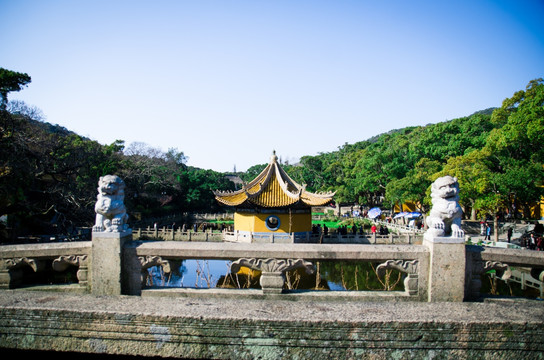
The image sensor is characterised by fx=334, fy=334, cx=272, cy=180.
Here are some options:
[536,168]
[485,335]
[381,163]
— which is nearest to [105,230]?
[485,335]

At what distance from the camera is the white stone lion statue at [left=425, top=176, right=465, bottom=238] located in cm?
430

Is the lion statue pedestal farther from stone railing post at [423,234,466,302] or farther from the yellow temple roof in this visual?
the yellow temple roof

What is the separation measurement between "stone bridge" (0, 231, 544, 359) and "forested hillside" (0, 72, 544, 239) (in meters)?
14.2

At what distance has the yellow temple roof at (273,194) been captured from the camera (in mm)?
21156

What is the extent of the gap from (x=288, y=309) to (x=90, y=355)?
88.3 inches

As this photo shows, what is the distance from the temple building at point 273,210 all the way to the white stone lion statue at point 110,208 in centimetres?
1586

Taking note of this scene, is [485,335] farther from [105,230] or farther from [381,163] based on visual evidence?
[381,163]

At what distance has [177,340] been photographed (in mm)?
3383

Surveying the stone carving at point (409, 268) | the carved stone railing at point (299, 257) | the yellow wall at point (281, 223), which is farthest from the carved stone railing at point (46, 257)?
the yellow wall at point (281, 223)

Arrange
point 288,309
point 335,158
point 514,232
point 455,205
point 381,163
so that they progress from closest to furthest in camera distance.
Answer: 1. point 288,309
2. point 455,205
3. point 514,232
4. point 381,163
5. point 335,158

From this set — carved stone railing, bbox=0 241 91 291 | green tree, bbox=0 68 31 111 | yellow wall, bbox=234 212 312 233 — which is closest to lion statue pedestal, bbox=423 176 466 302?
carved stone railing, bbox=0 241 91 291

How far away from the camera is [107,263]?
4461 millimetres

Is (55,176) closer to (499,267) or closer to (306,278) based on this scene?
(306,278)

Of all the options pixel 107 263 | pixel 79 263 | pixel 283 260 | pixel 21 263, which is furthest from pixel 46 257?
pixel 283 260
